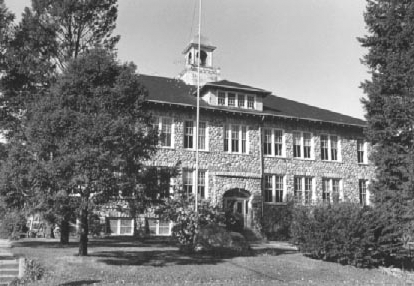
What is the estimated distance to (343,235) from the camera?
667 inches

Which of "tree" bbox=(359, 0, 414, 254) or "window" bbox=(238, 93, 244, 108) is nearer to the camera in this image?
"tree" bbox=(359, 0, 414, 254)

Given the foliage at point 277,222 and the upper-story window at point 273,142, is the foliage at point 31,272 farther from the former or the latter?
the upper-story window at point 273,142

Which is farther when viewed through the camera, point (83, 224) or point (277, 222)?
point (277, 222)

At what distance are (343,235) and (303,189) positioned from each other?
42.2ft

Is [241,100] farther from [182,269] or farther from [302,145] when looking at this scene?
[182,269]

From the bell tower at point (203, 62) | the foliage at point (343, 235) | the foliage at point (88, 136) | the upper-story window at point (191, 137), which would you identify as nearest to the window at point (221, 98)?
the upper-story window at point (191, 137)

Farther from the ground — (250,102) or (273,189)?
(250,102)

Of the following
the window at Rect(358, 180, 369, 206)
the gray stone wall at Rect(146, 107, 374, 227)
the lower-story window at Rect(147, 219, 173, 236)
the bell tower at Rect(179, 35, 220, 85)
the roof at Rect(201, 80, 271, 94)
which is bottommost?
the lower-story window at Rect(147, 219, 173, 236)

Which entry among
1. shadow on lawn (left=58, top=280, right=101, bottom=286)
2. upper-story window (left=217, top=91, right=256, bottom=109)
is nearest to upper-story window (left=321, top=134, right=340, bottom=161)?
upper-story window (left=217, top=91, right=256, bottom=109)

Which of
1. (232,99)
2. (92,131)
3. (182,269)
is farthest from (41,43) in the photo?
(232,99)

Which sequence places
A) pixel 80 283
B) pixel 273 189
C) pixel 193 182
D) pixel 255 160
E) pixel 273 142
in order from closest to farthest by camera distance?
pixel 80 283 → pixel 193 182 → pixel 255 160 → pixel 273 189 → pixel 273 142

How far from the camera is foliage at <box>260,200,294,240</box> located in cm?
2755

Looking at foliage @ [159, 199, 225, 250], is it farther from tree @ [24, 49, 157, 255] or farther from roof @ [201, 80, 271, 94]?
roof @ [201, 80, 271, 94]

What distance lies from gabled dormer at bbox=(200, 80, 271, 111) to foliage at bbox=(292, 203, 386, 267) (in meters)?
11.5
